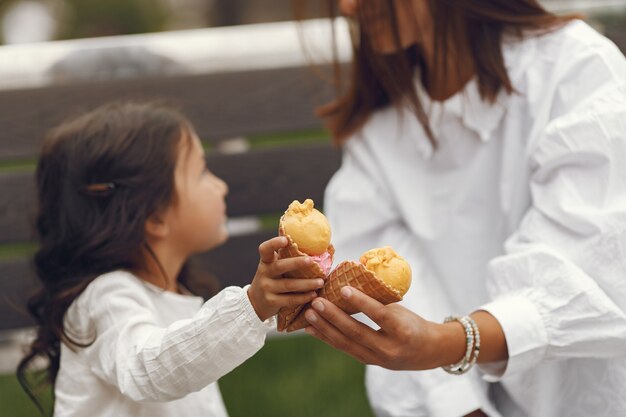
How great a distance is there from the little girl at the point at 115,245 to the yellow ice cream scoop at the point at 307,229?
1.24ft

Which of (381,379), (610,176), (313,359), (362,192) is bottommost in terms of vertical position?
(313,359)

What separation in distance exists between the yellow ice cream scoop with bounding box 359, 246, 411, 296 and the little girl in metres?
0.43

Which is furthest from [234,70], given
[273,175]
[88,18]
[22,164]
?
[88,18]

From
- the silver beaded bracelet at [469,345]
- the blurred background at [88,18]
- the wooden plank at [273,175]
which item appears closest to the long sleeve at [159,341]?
the silver beaded bracelet at [469,345]

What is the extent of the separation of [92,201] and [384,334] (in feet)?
2.38

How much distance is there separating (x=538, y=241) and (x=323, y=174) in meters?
1.12

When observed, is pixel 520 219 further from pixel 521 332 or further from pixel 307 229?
pixel 307 229

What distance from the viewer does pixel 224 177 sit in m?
2.96

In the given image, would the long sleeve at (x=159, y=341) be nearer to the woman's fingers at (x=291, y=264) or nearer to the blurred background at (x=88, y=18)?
the woman's fingers at (x=291, y=264)

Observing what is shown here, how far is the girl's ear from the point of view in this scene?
2113 millimetres

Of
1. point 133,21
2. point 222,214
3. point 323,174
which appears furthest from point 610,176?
point 133,21

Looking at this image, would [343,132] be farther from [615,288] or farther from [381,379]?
[615,288]

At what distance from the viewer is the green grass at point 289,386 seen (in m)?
2.95

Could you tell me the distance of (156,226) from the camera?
83.4 inches
